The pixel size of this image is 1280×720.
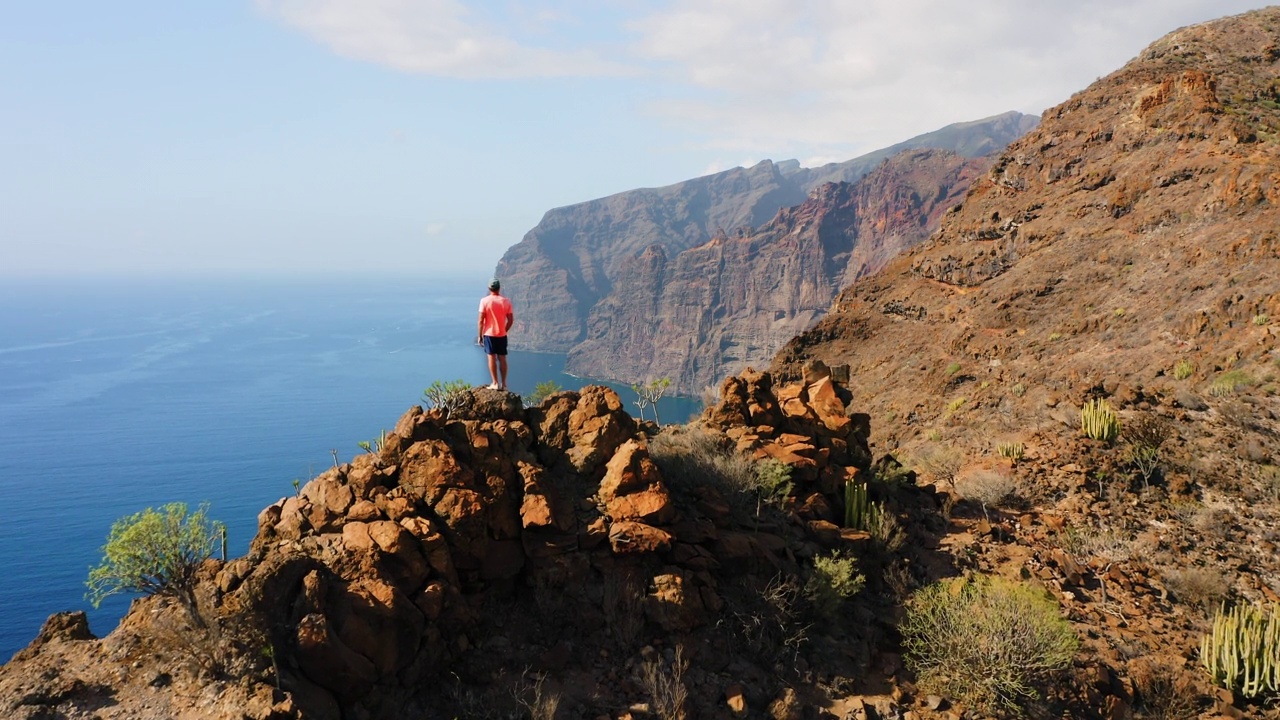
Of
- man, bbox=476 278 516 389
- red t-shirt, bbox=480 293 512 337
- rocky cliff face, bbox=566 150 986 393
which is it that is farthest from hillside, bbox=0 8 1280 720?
rocky cliff face, bbox=566 150 986 393

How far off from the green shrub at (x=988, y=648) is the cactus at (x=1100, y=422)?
5968 mm

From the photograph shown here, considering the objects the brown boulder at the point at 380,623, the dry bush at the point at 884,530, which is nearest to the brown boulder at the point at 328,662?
the brown boulder at the point at 380,623

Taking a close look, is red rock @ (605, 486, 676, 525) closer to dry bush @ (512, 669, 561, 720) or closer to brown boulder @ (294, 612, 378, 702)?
dry bush @ (512, 669, 561, 720)

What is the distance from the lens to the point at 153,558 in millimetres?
5414

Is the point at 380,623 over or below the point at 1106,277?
below

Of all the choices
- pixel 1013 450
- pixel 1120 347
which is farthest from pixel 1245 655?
pixel 1120 347

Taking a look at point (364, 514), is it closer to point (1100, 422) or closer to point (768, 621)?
point (768, 621)

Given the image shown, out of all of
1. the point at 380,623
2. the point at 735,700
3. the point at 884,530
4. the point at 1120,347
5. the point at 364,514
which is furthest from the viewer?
the point at 1120,347

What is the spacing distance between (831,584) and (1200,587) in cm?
536

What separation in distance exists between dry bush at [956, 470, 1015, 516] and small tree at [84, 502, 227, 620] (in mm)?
11077

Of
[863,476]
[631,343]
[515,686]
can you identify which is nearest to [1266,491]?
[863,476]

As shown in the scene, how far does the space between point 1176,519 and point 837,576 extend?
6631 millimetres

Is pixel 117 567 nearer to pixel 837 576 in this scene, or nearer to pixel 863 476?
pixel 837 576

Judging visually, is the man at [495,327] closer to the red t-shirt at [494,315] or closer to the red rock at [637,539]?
the red t-shirt at [494,315]
